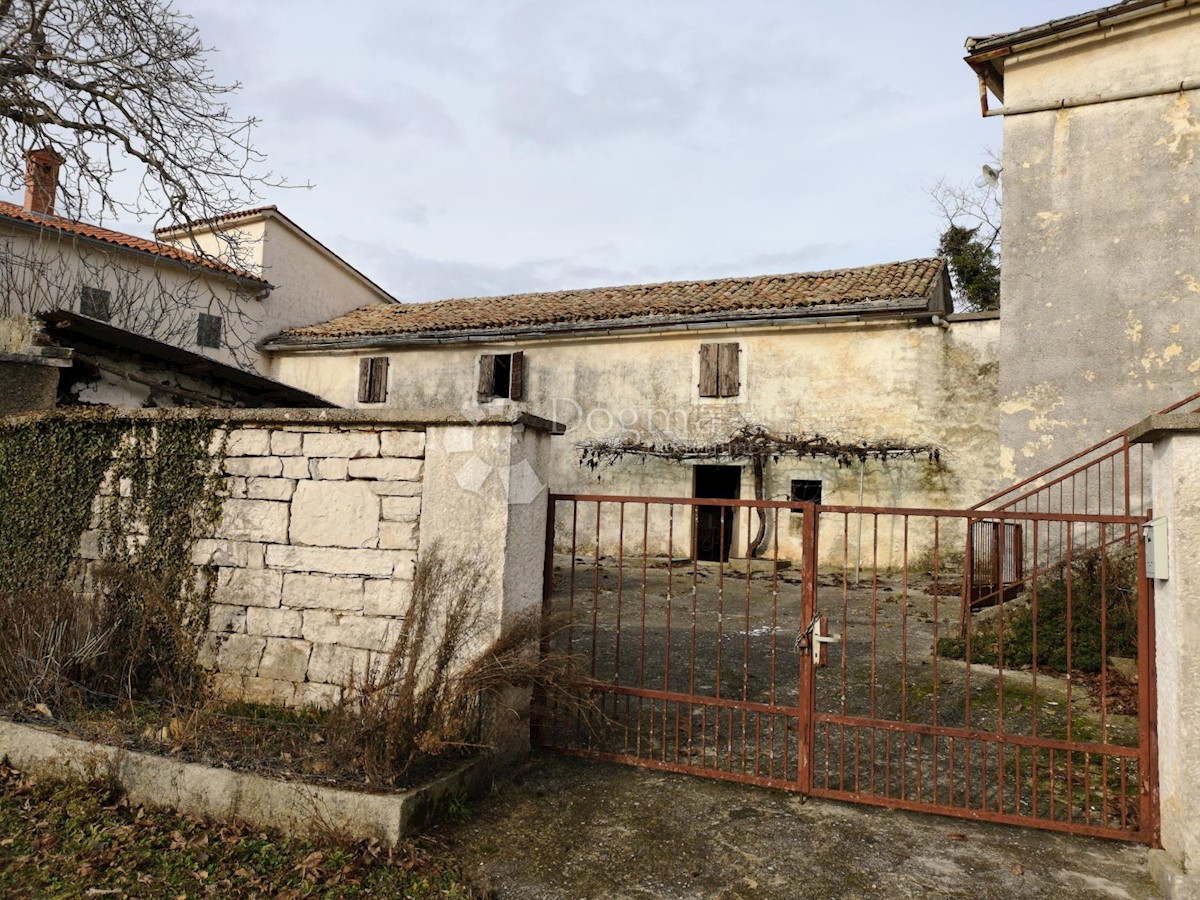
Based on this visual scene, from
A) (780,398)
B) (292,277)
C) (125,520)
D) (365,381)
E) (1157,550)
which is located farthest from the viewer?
(292,277)

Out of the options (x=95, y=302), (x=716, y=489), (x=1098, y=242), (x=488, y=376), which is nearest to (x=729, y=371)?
(x=716, y=489)

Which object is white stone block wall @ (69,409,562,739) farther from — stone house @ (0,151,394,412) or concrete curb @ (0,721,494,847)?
stone house @ (0,151,394,412)

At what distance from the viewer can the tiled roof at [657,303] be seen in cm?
1327

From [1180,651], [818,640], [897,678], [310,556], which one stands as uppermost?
[310,556]

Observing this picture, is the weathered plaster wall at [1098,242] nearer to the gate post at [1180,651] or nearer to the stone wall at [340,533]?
the gate post at [1180,651]

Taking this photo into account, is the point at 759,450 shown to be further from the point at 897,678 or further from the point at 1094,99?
the point at 897,678

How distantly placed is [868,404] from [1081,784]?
948 centimetres

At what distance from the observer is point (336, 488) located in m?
4.55

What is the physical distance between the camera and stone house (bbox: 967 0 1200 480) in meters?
9.84

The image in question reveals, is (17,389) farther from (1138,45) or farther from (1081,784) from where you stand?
(1138,45)

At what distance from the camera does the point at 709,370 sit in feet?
46.8

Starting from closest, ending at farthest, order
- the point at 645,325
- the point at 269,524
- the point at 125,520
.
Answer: the point at 269,524, the point at 125,520, the point at 645,325

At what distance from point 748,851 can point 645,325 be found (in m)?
11.9

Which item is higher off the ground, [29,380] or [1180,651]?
[29,380]
